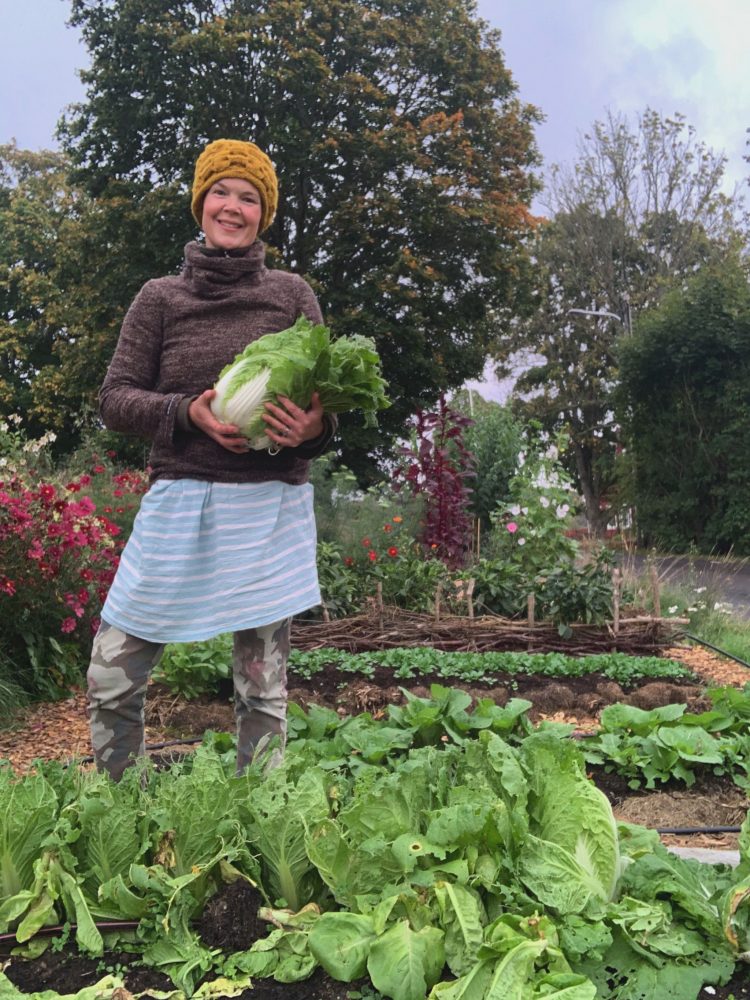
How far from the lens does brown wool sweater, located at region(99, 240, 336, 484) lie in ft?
8.29

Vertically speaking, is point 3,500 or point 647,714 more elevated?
point 3,500

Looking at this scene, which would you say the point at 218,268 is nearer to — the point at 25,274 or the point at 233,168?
the point at 233,168

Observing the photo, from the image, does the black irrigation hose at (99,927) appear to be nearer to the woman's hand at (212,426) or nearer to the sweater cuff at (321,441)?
the woman's hand at (212,426)

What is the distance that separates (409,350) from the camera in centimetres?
1795

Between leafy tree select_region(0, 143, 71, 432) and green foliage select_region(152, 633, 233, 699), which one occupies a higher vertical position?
leafy tree select_region(0, 143, 71, 432)

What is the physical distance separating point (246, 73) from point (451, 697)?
17.0 meters

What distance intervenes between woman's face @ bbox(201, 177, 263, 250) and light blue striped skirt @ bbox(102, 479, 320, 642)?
0.73 meters

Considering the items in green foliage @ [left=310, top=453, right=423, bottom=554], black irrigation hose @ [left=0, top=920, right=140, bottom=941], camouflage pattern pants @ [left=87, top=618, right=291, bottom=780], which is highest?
green foliage @ [left=310, top=453, right=423, bottom=554]

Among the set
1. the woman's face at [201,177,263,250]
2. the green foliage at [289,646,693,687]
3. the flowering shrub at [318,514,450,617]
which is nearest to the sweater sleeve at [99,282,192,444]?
the woman's face at [201,177,263,250]

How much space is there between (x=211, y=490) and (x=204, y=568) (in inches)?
8.7

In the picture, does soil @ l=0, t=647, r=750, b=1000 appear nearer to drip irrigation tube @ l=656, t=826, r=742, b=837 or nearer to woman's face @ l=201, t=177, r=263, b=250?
drip irrigation tube @ l=656, t=826, r=742, b=837

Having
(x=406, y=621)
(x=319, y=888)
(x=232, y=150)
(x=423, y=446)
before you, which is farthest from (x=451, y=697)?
(x=423, y=446)

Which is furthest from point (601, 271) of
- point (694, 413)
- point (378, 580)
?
point (378, 580)

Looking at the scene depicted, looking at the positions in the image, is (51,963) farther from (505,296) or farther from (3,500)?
(505,296)
